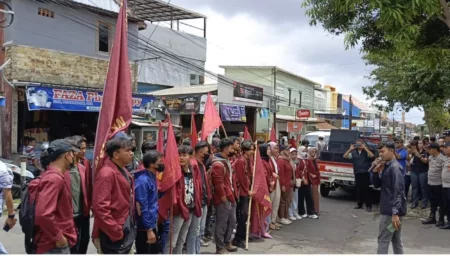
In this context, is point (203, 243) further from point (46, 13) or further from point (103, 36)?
point (103, 36)

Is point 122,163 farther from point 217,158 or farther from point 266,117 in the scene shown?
point 266,117

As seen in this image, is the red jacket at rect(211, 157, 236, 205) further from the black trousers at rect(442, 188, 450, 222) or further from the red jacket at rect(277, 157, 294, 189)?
A: the black trousers at rect(442, 188, 450, 222)

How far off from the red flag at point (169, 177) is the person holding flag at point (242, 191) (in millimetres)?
2010

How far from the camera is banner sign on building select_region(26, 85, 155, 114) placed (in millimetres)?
13766

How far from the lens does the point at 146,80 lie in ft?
86.2

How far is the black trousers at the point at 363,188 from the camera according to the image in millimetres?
11000

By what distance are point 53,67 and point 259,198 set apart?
451 inches

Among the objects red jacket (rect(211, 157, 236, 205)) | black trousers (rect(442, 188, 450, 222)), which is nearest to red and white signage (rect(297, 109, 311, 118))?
black trousers (rect(442, 188, 450, 222))

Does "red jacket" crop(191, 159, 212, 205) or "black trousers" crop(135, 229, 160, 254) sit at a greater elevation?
"red jacket" crop(191, 159, 212, 205)

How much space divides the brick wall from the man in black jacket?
12892mm

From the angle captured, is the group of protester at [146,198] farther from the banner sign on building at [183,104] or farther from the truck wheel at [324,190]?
the banner sign on building at [183,104]

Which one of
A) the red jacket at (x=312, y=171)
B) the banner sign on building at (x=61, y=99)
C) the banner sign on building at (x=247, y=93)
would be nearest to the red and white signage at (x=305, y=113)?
the banner sign on building at (x=247, y=93)

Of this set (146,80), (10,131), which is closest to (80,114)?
A: (10,131)

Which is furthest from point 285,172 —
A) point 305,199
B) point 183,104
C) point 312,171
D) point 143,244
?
point 183,104
